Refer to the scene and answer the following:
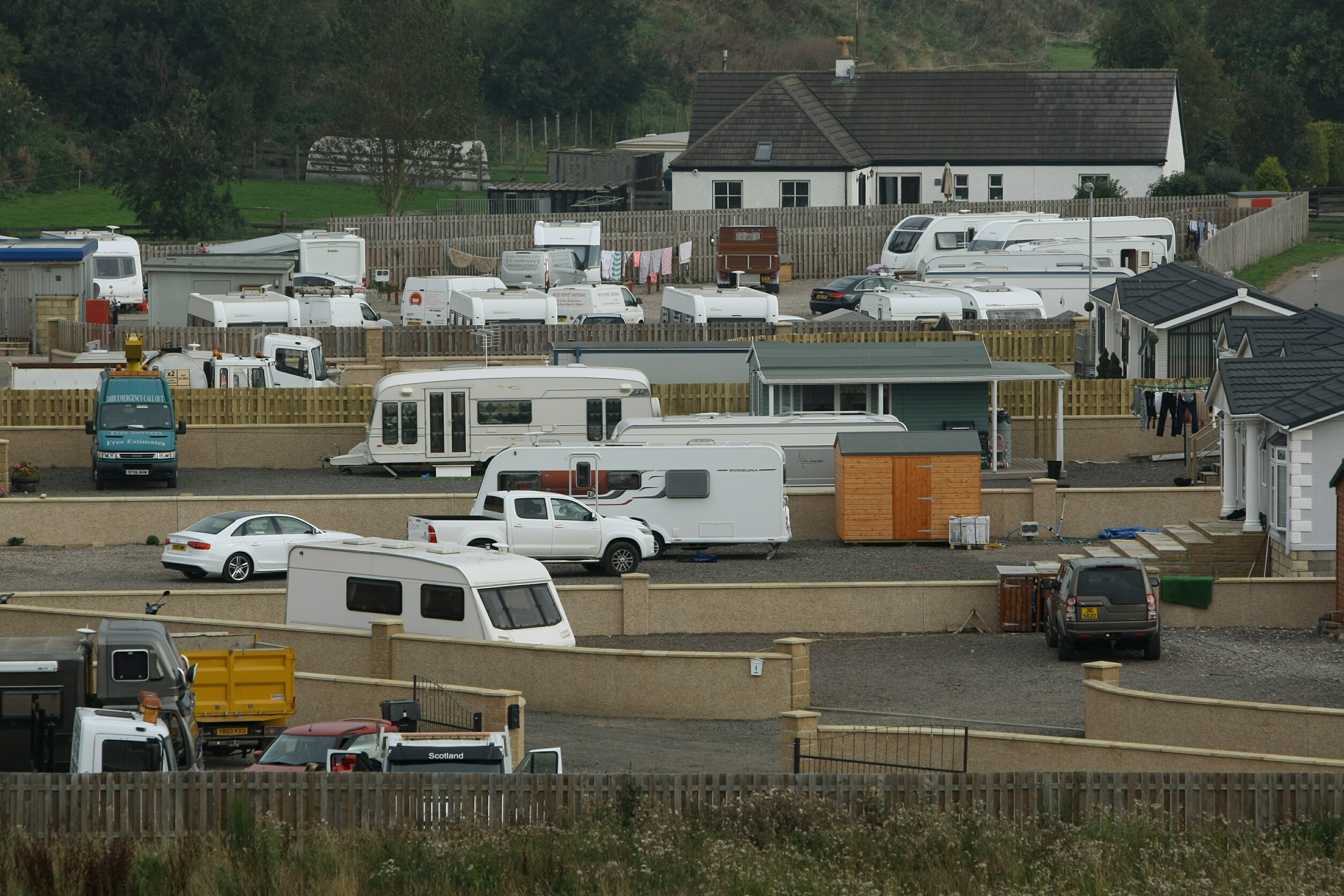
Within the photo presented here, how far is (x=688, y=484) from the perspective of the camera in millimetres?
30469

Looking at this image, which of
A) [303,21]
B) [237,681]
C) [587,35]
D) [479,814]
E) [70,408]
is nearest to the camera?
[479,814]

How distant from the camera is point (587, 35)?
9900 centimetres

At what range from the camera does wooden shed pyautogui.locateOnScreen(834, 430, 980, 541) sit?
1245 inches

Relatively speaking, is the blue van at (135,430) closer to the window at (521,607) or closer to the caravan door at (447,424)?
the caravan door at (447,424)

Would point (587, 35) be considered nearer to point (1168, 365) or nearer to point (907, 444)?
point (1168, 365)

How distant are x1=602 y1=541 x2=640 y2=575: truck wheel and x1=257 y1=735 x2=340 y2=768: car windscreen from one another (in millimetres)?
12448

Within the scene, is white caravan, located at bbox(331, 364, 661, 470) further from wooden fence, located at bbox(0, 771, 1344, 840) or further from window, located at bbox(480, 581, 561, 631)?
wooden fence, located at bbox(0, 771, 1344, 840)

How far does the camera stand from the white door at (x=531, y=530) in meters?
29.1

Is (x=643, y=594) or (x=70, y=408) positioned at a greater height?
(x=70, y=408)

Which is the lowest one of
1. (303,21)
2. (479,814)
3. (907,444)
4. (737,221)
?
(479,814)

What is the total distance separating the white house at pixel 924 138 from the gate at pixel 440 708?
4720 cm

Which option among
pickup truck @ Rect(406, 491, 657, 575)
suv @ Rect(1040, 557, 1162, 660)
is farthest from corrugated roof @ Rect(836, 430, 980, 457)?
suv @ Rect(1040, 557, 1162, 660)

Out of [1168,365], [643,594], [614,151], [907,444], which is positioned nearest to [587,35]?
[614,151]

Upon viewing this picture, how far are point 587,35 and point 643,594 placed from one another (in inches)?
3031
